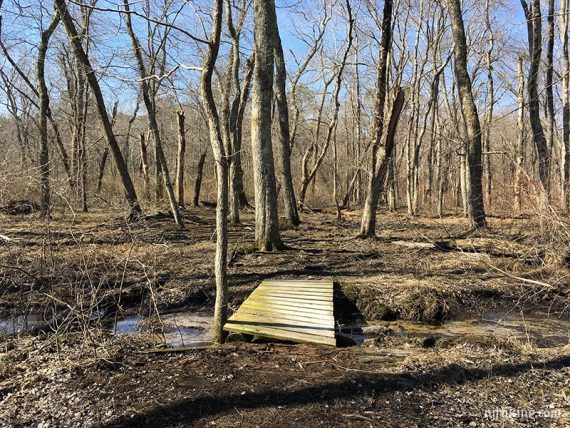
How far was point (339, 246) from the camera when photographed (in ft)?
37.3

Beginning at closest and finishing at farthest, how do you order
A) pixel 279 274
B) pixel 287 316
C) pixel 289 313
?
pixel 287 316 < pixel 289 313 < pixel 279 274

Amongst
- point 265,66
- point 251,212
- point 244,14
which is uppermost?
point 244,14

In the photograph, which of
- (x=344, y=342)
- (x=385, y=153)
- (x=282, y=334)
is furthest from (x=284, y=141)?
(x=282, y=334)

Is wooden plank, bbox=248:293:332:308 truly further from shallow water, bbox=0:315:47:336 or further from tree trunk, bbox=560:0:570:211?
tree trunk, bbox=560:0:570:211

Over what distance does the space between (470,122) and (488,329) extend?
26.3ft

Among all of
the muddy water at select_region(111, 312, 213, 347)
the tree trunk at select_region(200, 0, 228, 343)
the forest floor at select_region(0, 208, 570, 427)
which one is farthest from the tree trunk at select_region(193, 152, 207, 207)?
the tree trunk at select_region(200, 0, 228, 343)

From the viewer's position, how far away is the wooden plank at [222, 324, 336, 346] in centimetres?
518

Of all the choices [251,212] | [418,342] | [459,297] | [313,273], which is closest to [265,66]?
[313,273]

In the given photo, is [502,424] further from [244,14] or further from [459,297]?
[244,14]

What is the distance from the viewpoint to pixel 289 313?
6086mm

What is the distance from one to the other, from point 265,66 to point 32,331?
6541 millimetres

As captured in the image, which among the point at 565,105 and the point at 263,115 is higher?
the point at 565,105

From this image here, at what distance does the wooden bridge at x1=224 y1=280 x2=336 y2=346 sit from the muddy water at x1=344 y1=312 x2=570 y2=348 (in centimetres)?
62

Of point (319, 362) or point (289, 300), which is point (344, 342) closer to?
point (319, 362)
